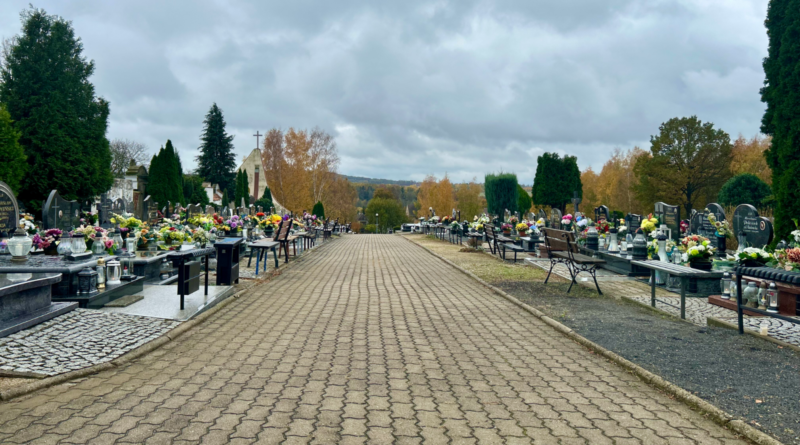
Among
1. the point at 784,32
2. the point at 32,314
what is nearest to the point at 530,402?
Result: the point at 32,314

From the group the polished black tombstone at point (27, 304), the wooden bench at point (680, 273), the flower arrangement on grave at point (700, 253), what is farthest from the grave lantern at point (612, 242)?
the polished black tombstone at point (27, 304)

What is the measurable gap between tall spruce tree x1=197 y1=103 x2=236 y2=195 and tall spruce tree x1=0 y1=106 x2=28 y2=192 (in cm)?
3500

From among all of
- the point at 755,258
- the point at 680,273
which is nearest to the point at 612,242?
the point at 680,273

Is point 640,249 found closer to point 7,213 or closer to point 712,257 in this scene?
point 712,257

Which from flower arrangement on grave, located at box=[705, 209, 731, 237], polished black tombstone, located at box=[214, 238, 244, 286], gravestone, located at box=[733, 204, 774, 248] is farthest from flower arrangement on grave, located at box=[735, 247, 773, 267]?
polished black tombstone, located at box=[214, 238, 244, 286]

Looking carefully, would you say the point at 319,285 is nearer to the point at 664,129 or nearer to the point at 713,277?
the point at 713,277

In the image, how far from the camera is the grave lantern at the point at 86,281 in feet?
23.1

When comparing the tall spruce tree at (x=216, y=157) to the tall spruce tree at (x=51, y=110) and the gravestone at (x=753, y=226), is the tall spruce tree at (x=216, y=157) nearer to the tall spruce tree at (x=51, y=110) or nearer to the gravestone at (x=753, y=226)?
the tall spruce tree at (x=51, y=110)

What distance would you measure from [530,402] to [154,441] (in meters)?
2.57

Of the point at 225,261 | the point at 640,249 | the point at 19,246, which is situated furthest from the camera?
the point at 640,249

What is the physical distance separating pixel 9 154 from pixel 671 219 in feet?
81.7

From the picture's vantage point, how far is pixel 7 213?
33.5 feet

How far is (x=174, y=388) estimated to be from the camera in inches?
168

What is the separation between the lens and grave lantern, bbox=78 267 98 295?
705 cm
